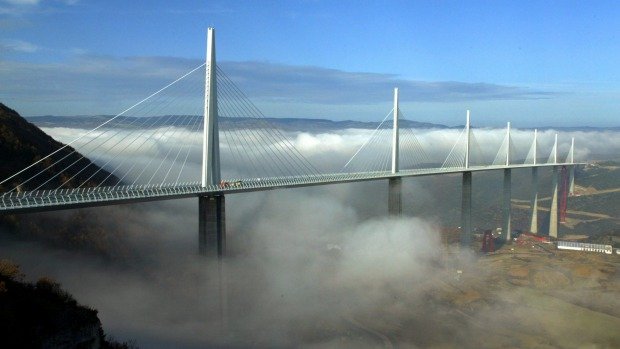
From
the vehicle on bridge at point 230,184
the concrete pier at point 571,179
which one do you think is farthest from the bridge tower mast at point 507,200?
the vehicle on bridge at point 230,184

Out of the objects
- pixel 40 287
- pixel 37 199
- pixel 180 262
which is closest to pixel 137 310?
pixel 180 262

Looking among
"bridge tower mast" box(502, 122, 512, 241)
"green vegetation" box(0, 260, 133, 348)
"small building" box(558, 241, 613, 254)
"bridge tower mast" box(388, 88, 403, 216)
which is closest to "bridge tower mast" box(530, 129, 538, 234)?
"bridge tower mast" box(502, 122, 512, 241)

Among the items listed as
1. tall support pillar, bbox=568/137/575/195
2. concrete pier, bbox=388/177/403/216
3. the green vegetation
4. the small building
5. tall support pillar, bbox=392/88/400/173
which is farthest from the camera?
tall support pillar, bbox=568/137/575/195

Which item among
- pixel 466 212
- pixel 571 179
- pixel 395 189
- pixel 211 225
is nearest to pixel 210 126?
pixel 211 225

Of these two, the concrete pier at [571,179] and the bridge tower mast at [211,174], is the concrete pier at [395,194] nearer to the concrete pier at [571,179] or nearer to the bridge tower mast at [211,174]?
the bridge tower mast at [211,174]

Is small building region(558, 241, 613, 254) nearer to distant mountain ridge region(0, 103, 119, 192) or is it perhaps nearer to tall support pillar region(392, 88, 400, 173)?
tall support pillar region(392, 88, 400, 173)

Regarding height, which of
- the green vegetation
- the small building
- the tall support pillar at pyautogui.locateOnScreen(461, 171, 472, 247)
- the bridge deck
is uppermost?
the bridge deck

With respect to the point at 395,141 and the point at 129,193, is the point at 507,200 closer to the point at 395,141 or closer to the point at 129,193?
the point at 395,141

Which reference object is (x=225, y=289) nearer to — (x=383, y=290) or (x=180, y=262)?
(x=180, y=262)
